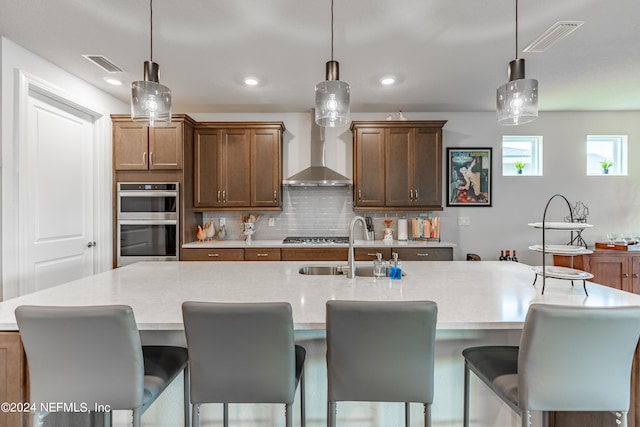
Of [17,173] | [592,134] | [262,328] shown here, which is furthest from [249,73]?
[592,134]

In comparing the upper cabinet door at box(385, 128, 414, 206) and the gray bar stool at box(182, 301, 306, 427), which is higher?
the upper cabinet door at box(385, 128, 414, 206)

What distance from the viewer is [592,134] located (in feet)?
14.6

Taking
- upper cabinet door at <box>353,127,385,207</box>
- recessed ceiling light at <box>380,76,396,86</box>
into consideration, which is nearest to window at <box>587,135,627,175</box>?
upper cabinet door at <box>353,127,385,207</box>

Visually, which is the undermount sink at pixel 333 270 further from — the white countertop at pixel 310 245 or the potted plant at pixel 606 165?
the potted plant at pixel 606 165

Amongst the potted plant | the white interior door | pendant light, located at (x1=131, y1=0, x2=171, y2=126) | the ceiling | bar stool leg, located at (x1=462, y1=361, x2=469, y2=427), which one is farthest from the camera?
the potted plant

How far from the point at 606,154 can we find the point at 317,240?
4.04 metres

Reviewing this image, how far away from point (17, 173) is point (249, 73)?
2119 mm

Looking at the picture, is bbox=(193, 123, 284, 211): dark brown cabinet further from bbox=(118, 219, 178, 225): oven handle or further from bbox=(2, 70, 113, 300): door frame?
bbox=(2, 70, 113, 300): door frame

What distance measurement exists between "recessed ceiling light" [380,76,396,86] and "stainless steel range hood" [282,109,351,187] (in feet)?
3.64

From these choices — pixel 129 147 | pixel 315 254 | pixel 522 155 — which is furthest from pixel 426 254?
pixel 129 147

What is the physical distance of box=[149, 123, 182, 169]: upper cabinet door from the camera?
3865mm

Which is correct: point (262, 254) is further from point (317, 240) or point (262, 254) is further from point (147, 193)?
point (147, 193)

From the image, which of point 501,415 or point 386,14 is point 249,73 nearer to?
point 386,14

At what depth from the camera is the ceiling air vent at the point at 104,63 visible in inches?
114
